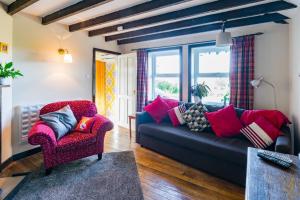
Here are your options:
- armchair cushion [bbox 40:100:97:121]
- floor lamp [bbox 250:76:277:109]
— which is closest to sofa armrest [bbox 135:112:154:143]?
armchair cushion [bbox 40:100:97:121]

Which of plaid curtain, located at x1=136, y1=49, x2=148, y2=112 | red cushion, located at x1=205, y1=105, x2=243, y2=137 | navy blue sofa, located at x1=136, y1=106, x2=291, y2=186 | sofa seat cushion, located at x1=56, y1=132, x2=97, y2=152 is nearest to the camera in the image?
navy blue sofa, located at x1=136, y1=106, x2=291, y2=186

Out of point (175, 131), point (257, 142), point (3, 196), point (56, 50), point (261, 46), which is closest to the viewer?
point (3, 196)

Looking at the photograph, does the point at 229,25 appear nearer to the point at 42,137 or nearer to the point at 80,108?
the point at 80,108

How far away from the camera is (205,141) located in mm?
2557

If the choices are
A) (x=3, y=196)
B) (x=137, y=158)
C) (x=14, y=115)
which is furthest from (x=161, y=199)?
(x=14, y=115)

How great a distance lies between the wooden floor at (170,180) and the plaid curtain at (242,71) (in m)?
1.62

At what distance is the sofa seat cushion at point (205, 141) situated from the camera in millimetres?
2256

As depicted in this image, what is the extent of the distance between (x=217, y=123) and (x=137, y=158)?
144cm

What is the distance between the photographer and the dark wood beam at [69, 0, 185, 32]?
7.84 feet

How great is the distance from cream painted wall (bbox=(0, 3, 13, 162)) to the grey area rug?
708 millimetres

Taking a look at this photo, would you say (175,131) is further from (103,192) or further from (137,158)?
(103,192)

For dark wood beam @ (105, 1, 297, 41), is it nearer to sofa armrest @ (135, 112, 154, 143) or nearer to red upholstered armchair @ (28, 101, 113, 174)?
sofa armrest @ (135, 112, 154, 143)

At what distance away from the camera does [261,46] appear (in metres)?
3.23

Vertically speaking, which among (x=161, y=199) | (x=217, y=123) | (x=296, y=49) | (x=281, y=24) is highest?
(x=281, y=24)
